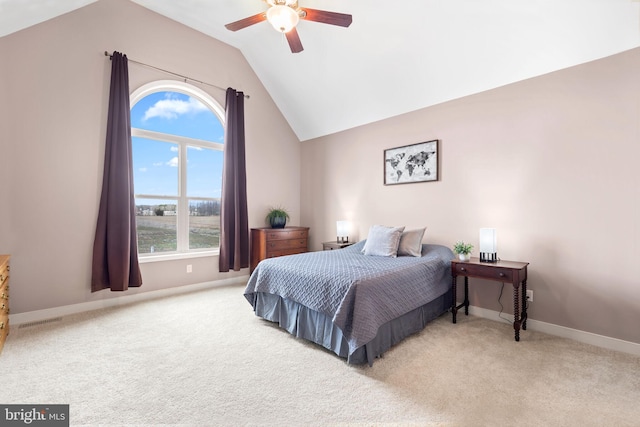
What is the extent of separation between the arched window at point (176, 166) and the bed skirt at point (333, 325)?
1.93m

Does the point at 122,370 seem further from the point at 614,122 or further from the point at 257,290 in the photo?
the point at 614,122

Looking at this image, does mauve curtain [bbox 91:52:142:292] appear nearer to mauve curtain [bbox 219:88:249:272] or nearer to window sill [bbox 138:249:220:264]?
window sill [bbox 138:249:220:264]

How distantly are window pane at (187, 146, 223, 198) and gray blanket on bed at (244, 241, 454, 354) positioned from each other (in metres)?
2.12

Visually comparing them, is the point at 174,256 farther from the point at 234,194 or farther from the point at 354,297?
the point at 354,297

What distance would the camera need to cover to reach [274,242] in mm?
4703

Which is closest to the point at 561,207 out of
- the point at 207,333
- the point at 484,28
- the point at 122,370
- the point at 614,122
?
the point at 614,122

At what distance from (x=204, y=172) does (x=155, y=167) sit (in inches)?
28.3

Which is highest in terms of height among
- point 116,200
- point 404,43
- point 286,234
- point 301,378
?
point 404,43

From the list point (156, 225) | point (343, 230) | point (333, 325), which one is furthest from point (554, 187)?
point (156, 225)

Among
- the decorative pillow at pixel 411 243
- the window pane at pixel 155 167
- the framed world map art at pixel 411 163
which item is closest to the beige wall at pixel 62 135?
the window pane at pixel 155 167

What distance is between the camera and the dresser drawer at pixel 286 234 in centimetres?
466

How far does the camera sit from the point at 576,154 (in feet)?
8.96

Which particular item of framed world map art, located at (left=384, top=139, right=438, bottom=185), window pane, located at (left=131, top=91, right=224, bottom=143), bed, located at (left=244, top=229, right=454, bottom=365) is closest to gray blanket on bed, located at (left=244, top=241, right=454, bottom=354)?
bed, located at (left=244, top=229, right=454, bottom=365)

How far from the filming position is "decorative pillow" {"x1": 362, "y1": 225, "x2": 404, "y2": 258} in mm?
3434
